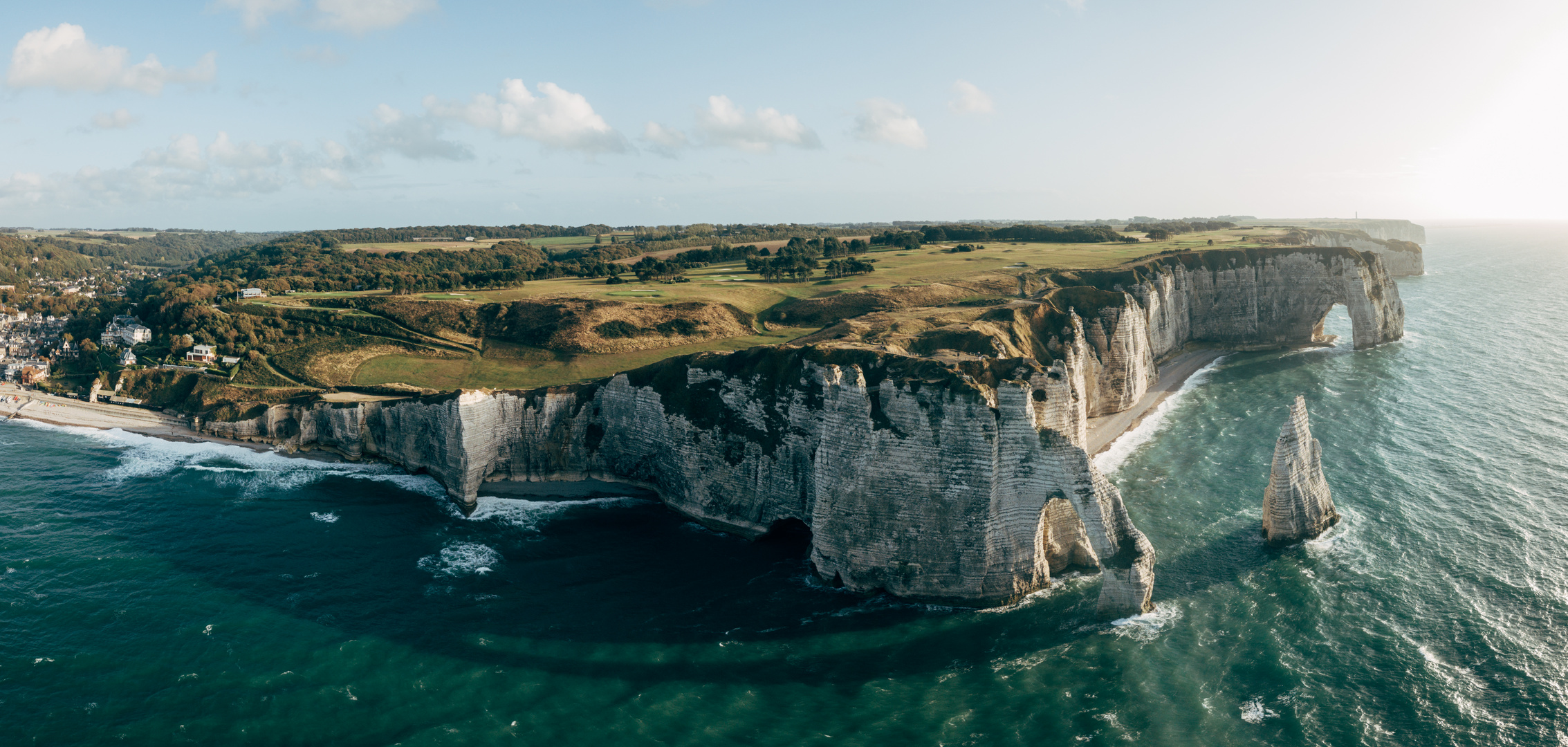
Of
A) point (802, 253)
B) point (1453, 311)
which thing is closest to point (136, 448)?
point (802, 253)

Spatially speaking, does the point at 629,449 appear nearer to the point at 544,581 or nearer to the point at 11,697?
the point at 544,581

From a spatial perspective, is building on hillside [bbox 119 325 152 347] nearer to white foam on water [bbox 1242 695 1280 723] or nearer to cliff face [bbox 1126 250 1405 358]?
white foam on water [bbox 1242 695 1280 723]

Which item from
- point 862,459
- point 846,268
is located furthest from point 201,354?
point 862,459

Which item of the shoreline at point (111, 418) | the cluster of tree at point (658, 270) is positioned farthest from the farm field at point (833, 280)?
the shoreline at point (111, 418)

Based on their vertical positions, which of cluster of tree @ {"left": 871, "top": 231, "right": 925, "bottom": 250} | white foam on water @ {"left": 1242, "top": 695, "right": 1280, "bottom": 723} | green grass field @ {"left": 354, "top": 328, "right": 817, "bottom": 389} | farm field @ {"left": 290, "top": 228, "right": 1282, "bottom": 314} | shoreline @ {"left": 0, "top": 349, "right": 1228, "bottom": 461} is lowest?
white foam on water @ {"left": 1242, "top": 695, "right": 1280, "bottom": 723}

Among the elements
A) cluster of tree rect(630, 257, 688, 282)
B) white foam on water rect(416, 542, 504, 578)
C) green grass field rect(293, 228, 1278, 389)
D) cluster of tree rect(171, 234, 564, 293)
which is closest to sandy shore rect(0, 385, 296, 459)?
green grass field rect(293, 228, 1278, 389)

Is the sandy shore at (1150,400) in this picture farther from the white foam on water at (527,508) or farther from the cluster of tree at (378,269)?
the cluster of tree at (378,269)
